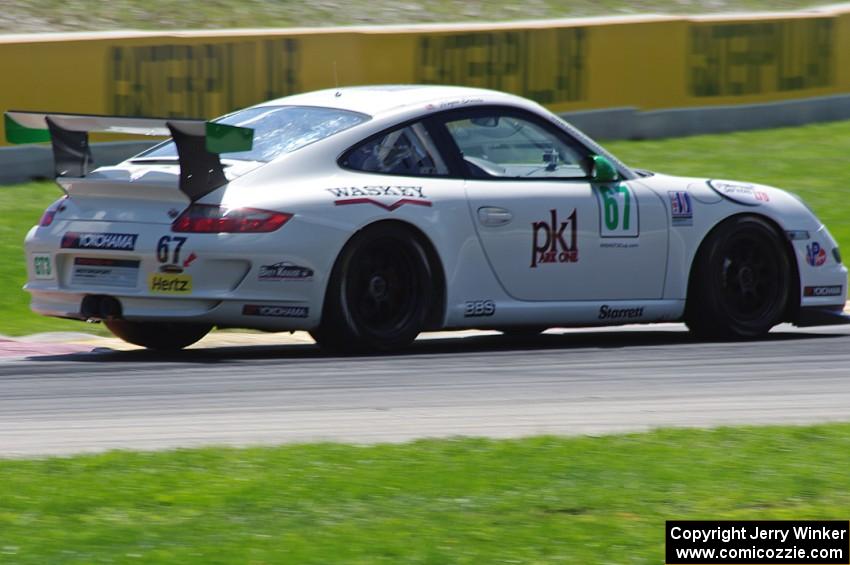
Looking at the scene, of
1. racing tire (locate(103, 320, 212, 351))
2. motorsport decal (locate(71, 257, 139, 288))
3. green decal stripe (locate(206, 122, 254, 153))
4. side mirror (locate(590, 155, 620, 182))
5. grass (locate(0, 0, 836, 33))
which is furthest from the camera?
grass (locate(0, 0, 836, 33))

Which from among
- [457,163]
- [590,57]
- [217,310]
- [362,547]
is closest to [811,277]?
[457,163]

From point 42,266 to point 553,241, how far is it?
2.84 metres

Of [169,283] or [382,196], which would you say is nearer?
[169,283]

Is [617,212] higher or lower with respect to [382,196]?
lower

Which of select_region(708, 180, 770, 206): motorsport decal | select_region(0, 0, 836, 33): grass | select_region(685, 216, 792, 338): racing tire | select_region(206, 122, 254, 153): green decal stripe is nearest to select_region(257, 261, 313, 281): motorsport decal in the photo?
select_region(206, 122, 254, 153): green decal stripe

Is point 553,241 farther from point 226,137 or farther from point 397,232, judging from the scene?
point 226,137

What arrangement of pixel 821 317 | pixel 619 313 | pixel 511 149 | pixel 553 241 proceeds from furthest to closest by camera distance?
pixel 821 317 < pixel 619 313 < pixel 511 149 < pixel 553 241

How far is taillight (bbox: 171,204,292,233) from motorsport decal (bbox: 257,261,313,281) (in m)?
0.19

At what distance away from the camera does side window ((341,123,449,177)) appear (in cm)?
912

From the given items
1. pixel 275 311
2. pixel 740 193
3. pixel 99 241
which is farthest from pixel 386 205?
pixel 740 193

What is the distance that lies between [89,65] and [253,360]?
7320mm

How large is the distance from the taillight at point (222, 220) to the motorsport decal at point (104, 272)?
0.33m

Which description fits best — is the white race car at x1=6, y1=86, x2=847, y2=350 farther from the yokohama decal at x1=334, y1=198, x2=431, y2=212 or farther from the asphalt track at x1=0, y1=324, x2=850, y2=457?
the asphalt track at x1=0, y1=324, x2=850, y2=457

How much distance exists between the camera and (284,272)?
862cm
